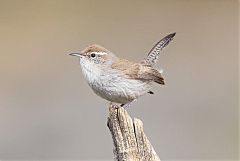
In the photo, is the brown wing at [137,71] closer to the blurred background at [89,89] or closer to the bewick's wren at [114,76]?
the bewick's wren at [114,76]

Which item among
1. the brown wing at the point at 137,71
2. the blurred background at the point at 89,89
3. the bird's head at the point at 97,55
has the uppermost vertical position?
the blurred background at the point at 89,89

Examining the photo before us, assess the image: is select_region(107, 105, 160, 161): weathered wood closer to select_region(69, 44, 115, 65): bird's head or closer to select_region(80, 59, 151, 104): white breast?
select_region(80, 59, 151, 104): white breast

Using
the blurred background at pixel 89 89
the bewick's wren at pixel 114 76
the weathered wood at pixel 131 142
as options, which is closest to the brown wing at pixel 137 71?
the bewick's wren at pixel 114 76

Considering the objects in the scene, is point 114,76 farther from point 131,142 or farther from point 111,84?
point 131,142

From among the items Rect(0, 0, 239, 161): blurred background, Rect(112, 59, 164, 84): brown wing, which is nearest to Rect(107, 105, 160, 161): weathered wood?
Rect(112, 59, 164, 84): brown wing

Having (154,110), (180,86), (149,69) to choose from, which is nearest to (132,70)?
(149,69)

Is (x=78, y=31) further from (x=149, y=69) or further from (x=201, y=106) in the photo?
(x=149, y=69)

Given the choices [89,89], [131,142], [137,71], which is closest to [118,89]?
[137,71]
